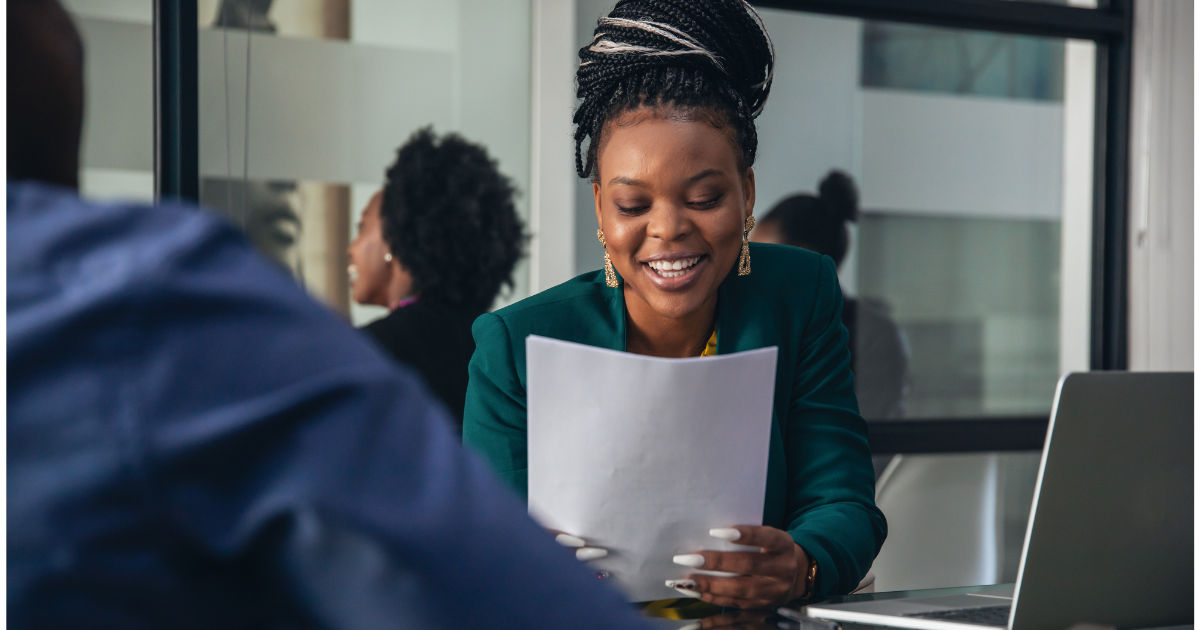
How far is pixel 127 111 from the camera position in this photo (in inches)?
105

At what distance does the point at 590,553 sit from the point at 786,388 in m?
0.51

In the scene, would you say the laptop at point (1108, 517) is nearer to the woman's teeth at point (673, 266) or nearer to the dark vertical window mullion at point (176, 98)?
the woman's teeth at point (673, 266)

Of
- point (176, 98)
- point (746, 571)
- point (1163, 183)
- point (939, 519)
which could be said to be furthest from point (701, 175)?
point (1163, 183)

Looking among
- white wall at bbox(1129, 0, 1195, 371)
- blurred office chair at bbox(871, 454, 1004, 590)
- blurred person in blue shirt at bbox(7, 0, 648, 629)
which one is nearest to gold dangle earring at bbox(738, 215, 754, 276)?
blurred person in blue shirt at bbox(7, 0, 648, 629)

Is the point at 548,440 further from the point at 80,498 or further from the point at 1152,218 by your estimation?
the point at 1152,218

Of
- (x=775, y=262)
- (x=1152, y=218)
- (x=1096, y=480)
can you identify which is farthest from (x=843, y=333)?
(x=1152, y=218)

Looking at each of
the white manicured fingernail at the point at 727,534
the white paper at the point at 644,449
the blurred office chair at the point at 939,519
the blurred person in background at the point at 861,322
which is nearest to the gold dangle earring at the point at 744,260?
the white paper at the point at 644,449

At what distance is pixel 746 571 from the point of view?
47.3 inches

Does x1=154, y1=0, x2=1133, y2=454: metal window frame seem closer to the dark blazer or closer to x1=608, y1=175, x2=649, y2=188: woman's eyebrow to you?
the dark blazer

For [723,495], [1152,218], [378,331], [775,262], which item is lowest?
[723,495]

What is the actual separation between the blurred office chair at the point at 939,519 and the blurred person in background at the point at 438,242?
1606mm

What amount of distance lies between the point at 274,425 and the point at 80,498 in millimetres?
58

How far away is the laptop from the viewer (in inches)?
41.5

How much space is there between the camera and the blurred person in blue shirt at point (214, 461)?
284mm
